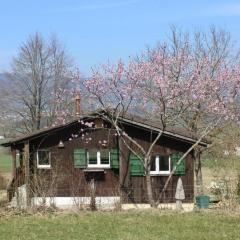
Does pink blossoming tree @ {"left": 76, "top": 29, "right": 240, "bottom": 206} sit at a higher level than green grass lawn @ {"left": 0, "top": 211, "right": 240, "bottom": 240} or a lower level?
higher

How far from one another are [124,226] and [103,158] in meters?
11.3

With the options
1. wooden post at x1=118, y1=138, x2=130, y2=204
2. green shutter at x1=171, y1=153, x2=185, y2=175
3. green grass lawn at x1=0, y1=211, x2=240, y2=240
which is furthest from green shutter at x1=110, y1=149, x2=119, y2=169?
green grass lawn at x1=0, y1=211, x2=240, y2=240

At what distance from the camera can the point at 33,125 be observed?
150 ft

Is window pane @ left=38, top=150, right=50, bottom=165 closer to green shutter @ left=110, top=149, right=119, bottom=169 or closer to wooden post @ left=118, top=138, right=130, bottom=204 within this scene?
green shutter @ left=110, top=149, right=119, bottom=169

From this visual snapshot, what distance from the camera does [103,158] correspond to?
950 inches

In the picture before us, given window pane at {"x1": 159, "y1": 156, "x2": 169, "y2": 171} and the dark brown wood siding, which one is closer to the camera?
the dark brown wood siding

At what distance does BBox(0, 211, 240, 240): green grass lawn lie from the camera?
38.1ft

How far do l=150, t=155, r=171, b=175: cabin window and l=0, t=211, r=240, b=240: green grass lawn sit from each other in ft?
25.3

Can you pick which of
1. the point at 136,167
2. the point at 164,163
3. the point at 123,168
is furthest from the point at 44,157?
the point at 164,163

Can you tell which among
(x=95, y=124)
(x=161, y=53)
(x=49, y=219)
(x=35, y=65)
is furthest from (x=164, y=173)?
(x=35, y=65)

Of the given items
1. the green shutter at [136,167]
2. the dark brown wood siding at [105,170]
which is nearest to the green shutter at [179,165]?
the dark brown wood siding at [105,170]

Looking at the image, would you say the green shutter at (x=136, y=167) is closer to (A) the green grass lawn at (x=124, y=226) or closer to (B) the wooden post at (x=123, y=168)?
(B) the wooden post at (x=123, y=168)

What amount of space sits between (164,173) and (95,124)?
347 cm

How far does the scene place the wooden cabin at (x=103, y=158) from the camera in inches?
911
